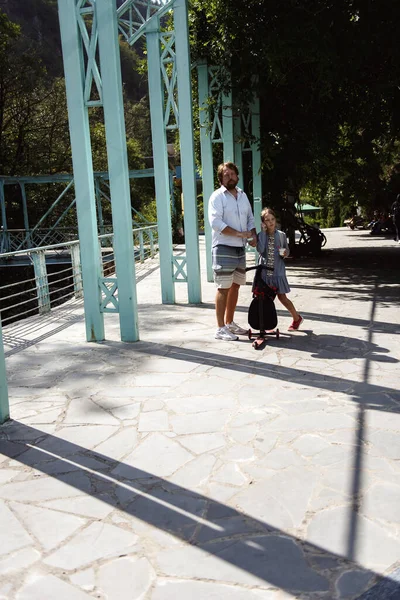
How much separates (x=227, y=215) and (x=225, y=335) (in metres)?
1.30

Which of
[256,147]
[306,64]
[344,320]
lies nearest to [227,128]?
[256,147]

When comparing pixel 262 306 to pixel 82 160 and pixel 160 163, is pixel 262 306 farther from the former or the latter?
pixel 160 163

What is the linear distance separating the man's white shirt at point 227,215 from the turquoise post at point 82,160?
130 cm

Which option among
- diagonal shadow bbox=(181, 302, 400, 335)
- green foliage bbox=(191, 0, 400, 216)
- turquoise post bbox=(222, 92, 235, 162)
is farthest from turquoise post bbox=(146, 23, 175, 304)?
turquoise post bbox=(222, 92, 235, 162)

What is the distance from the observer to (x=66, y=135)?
3356 cm

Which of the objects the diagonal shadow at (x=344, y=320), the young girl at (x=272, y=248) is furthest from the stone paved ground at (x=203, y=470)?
the young girl at (x=272, y=248)

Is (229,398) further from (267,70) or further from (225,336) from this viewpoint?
(267,70)

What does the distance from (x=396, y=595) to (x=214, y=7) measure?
10.8m

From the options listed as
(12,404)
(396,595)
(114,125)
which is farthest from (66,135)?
(396,595)

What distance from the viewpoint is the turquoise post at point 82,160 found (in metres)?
6.15

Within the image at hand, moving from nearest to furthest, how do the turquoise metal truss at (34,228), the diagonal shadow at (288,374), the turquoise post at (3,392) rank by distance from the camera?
the turquoise post at (3,392), the diagonal shadow at (288,374), the turquoise metal truss at (34,228)

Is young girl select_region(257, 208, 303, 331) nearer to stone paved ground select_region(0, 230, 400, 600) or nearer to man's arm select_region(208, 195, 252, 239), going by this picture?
man's arm select_region(208, 195, 252, 239)

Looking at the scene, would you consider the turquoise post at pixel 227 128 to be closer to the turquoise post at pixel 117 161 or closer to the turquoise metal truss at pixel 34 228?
the turquoise post at pixel 117 161

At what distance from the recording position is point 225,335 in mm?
6527
